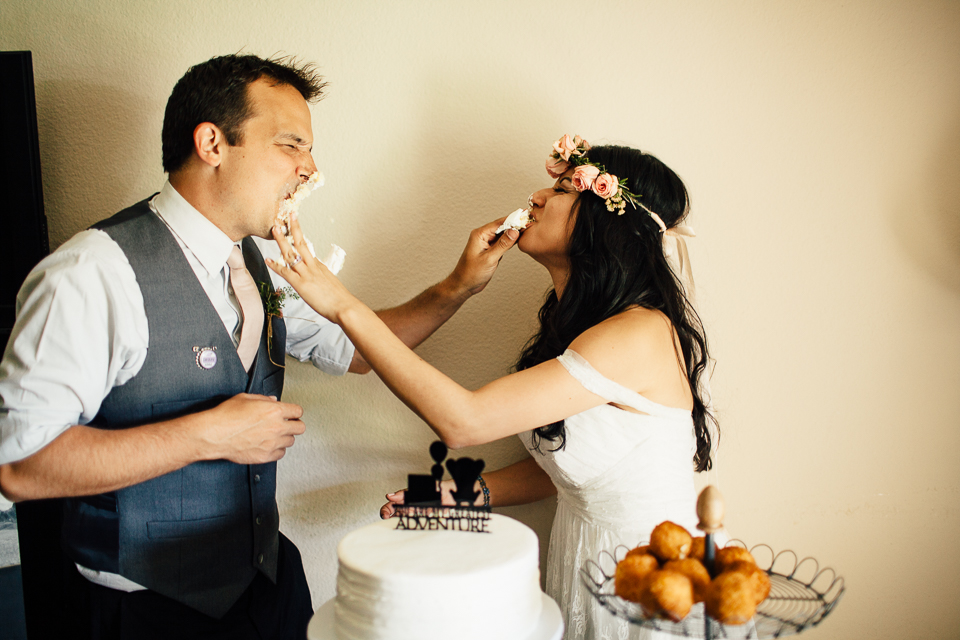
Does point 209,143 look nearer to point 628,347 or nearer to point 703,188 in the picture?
point 628,347

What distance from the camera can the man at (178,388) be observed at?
1.13 m

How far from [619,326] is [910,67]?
1404 millimetres

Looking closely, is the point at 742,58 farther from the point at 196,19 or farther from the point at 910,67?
the point at 196,19

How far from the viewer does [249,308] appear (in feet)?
4.78

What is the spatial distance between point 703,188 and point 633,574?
131 cm

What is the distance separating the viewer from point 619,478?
146cm

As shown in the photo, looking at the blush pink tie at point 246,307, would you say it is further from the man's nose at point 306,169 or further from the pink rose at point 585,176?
the pink rose at point 585,176

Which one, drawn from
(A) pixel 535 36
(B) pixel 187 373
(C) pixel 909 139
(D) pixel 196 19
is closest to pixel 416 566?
(B) pixel 187 373

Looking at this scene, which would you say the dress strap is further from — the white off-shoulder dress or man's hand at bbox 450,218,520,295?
man's hand at bbox 450,218,520,295

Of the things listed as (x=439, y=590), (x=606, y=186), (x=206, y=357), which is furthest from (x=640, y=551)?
(x=206, y=357)

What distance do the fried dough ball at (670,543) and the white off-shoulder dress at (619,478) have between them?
404 millimetres

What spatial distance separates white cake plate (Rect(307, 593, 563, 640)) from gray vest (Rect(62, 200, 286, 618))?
320 millimetres

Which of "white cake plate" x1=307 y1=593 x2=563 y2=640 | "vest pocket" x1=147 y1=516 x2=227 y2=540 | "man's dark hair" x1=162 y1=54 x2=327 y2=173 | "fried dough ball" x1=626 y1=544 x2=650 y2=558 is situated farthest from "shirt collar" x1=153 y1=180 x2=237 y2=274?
"fried dough ball" x1=626 y1=544 x2=650 y2=558

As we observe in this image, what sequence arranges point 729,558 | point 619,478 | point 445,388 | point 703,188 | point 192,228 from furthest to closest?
point 703,188 → point 619,478 → point 192,228 → point 445,388 → point 729,558
